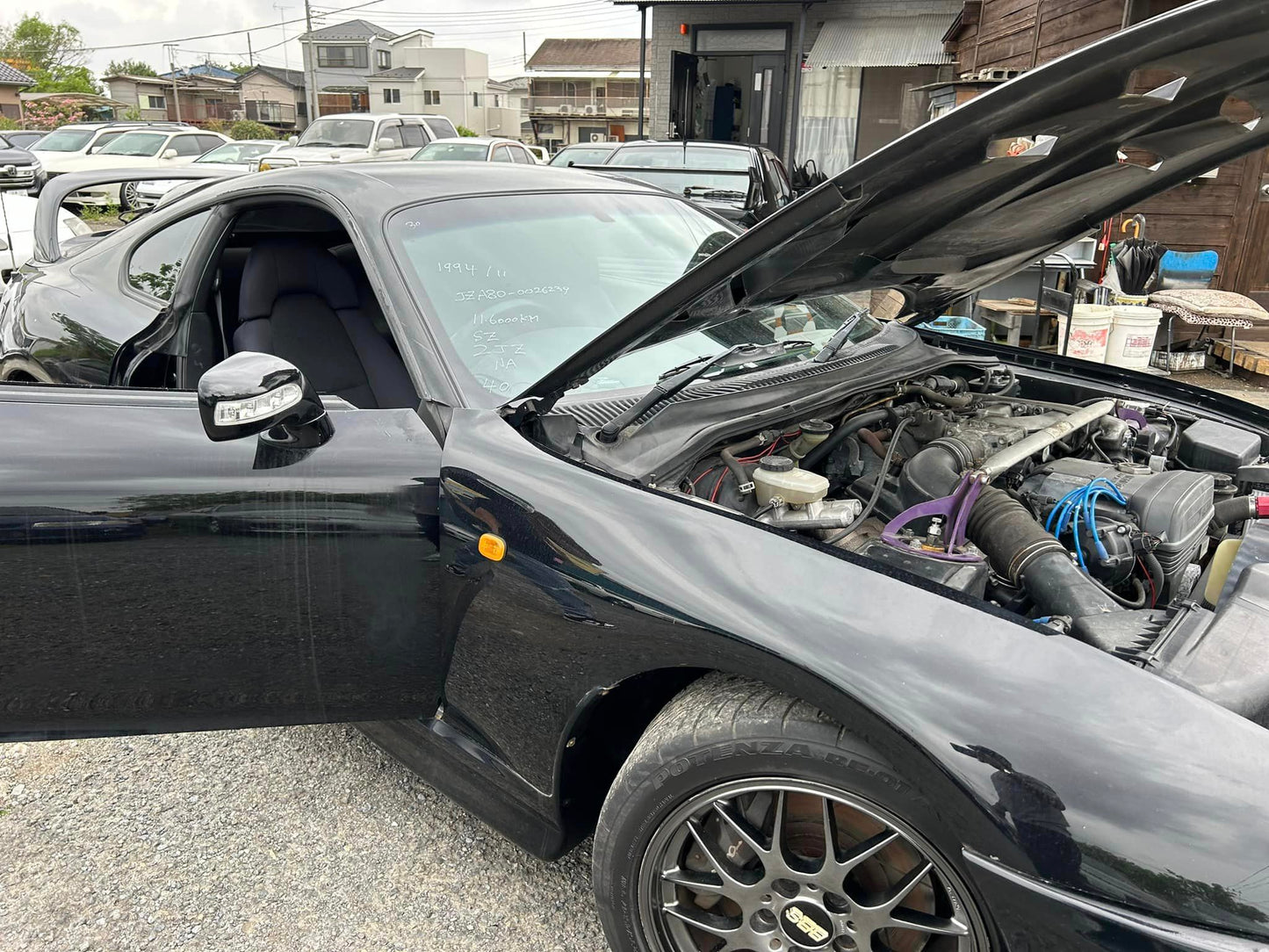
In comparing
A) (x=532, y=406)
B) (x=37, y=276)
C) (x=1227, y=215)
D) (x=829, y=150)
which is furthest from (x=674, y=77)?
(x=532, y=406)

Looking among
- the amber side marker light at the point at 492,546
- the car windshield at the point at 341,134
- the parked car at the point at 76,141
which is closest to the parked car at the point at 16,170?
the parked car at the point at 76,141

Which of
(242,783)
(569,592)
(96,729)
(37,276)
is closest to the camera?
(569,592)

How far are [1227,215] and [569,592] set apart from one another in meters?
8.48

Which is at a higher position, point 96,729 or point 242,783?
point 96,729

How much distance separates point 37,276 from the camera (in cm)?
359

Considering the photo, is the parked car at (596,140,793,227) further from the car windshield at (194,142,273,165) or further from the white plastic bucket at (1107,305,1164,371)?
the car windshield at (194,142,273,165)

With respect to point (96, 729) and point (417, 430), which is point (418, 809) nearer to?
point (96, 729)

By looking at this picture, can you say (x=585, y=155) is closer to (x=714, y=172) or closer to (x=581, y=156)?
(x=581, y=156)

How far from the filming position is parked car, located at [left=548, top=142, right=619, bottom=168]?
1034cm

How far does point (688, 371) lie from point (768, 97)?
19.2 metres

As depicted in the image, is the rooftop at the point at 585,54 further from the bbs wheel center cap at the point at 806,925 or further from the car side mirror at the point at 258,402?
the bbs wheel center cap at the point at 806,925

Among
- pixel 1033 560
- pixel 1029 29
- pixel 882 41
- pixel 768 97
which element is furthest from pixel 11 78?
pixel 1033 560

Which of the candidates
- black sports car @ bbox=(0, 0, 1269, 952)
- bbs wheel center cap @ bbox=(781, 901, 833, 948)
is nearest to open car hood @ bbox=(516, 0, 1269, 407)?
black sports car @ bbox=(0, 0, 1269, 952)

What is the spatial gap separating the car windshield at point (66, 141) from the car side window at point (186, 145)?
7.91 feet
